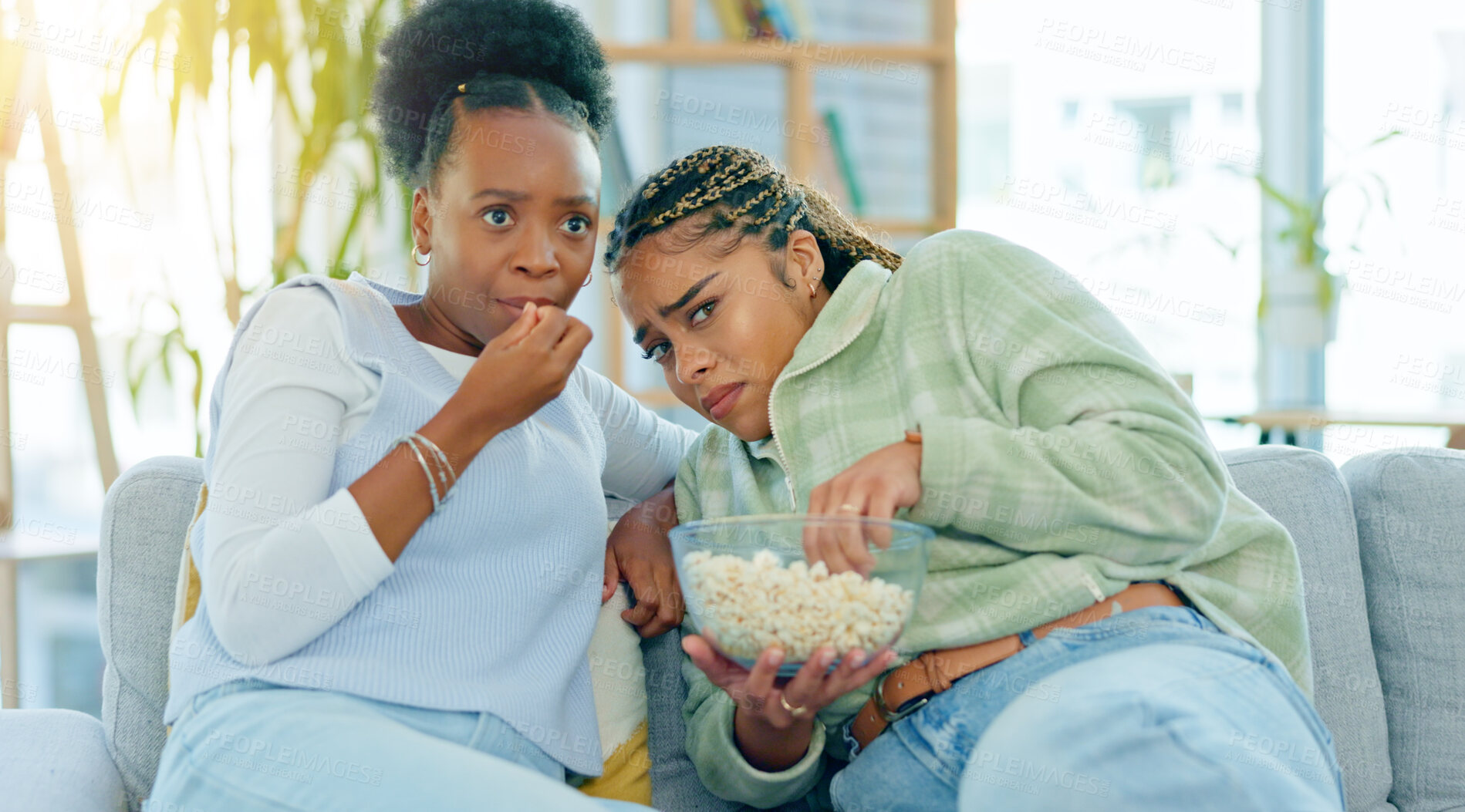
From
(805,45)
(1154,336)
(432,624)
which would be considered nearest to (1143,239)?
(1154,336)

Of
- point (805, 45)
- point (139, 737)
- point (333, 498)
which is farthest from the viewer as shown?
point (805, 45)

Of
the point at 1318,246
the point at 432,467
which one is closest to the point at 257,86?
the point at 432,467

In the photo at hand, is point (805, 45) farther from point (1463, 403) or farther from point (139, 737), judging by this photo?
point (1463, 403)

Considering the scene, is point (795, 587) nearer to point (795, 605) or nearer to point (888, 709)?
point (795, 605)

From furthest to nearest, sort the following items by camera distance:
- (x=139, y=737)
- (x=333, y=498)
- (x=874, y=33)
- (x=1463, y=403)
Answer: (x=1463, y=403), (x=874, y=33), (x=139, y=737), (x=333, y=498)

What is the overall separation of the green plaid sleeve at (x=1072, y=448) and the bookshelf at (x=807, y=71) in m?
1.59

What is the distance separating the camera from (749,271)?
1.23m

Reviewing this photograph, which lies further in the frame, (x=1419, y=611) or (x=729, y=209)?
(x=1419, y=611)

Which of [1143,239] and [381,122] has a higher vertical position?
[381,122]

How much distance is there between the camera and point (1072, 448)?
3.30 ft

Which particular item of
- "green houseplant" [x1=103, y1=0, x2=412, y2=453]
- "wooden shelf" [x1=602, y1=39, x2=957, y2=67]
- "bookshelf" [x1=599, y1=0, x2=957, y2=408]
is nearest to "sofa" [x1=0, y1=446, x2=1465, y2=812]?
"green houseplant" [x1=103, y1=0, x2=412, y2=453]

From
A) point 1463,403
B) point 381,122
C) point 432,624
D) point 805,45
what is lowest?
point 1463,403

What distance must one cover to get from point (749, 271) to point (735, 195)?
93 mm

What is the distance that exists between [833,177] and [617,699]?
1.87 m
